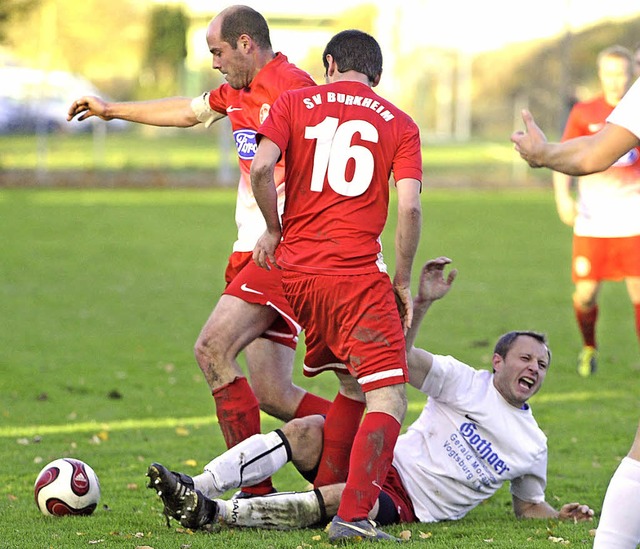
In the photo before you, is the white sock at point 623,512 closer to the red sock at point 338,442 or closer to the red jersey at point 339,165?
the red jersey at point 339,165

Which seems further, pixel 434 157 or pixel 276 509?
pixel 434 157

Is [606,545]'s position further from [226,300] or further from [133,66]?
[133,66]

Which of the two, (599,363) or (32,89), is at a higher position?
(32,89)

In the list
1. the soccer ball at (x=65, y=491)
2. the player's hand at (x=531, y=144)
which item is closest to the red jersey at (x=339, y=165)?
the player's hand at (x=531, y=144)

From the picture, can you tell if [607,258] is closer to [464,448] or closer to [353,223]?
[464,448]

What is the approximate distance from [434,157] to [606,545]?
37.3 m

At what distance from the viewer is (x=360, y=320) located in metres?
4.70

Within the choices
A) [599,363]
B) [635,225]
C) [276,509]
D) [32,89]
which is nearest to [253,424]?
[276,509]

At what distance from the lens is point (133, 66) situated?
55250 mm

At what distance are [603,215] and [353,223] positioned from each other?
16.3ft

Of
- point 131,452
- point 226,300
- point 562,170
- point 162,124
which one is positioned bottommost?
point 131,452

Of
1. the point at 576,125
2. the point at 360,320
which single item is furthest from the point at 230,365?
the point at 576,125

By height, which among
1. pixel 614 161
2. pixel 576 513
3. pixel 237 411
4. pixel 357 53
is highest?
pixel 357 53

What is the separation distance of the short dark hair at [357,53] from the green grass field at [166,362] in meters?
1.95
